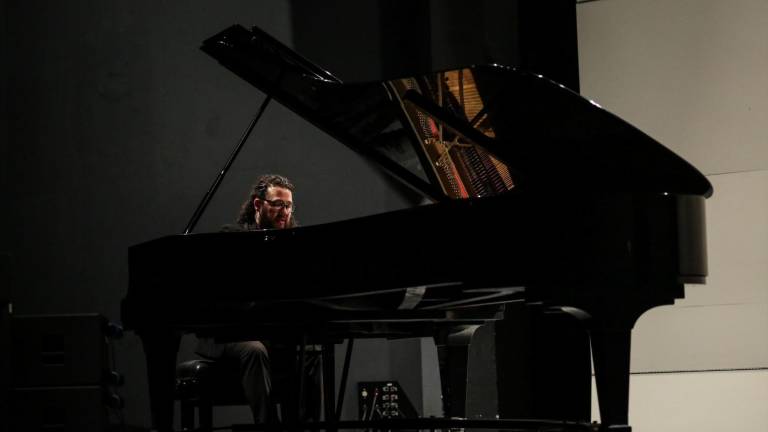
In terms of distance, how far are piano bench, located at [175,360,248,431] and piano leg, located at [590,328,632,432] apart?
5.83ft

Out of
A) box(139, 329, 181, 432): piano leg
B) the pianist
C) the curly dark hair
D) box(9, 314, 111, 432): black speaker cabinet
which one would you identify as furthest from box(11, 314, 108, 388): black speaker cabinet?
box(139, 329, 181, 432): piano leg

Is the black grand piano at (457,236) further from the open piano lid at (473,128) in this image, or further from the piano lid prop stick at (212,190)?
the piano lid prop stick at (212,190)

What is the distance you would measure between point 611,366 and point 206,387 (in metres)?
1.83

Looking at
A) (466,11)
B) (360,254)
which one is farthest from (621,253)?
(466,11)

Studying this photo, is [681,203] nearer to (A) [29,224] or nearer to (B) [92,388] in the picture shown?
(B) [92,388]

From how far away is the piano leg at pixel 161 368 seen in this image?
250cm

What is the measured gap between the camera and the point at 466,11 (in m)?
4.58

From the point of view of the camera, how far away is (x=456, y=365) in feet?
10.1

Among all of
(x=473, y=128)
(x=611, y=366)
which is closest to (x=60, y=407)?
(x=473, y=128)

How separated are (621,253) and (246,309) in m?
1.04

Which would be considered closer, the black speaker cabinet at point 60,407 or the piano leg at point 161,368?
the piano leg at point 161,368

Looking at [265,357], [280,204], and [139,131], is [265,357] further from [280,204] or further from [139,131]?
[139,131]

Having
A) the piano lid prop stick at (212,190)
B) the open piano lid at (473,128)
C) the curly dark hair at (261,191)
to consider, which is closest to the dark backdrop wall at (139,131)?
the curly dark hair at (261,191)

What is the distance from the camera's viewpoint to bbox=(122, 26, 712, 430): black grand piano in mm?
1955
